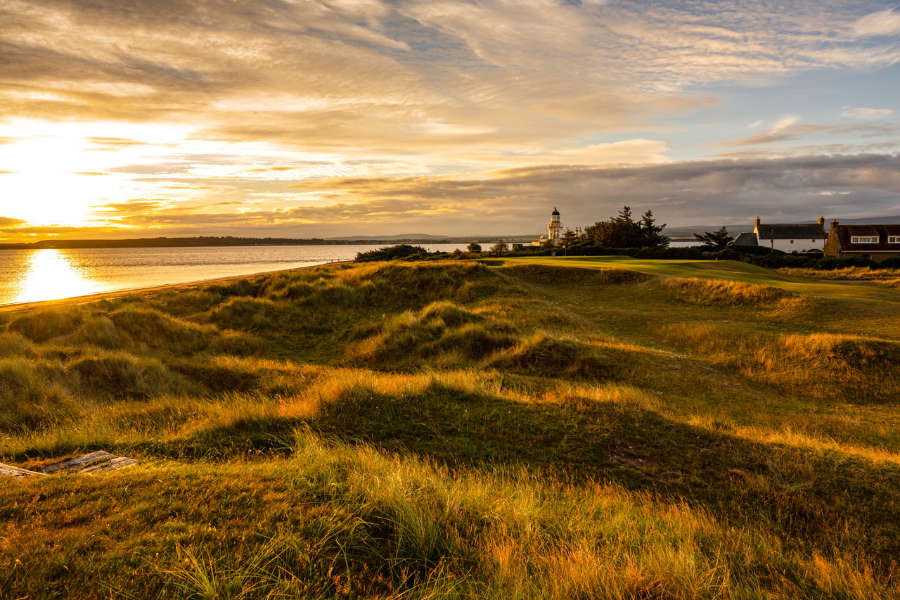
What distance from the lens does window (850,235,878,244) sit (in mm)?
58938

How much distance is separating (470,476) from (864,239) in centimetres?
7859

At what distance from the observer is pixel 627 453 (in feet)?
20.5

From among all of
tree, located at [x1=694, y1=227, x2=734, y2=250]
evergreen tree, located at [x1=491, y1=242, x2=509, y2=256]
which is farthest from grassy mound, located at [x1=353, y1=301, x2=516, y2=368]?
tree, located at [x1=694, y1=227, x2=734, y2=250]

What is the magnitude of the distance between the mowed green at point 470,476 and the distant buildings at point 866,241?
5852cm

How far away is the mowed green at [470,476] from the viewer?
3.00 m

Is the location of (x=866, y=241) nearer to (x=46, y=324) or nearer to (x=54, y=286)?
(x=46, y=324)

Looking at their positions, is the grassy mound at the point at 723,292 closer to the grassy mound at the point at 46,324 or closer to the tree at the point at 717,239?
the grassy mound at the point at 46,324

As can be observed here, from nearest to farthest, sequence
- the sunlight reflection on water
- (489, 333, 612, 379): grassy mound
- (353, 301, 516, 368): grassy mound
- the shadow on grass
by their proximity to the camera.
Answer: the shadow on grass < (489, 333, 612, 379): grassy mound < (353, 301, 516, 368): grassy mound < the sunlight reflection on water

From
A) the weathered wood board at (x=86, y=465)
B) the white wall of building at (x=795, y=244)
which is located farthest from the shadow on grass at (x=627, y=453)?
the white wall of building at (x=795, y=244)

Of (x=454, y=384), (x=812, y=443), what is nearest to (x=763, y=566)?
(x=812, y=443)

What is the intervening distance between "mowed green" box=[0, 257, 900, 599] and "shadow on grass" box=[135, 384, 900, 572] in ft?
0.11

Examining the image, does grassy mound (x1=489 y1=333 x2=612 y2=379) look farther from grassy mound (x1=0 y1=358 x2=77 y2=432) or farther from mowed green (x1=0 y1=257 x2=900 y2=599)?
grassy mound (x1=0 y1=358 x2=77 y2=432)

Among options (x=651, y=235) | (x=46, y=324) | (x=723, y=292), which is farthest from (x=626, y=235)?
(x=46, y=324)

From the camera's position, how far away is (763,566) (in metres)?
3.75
